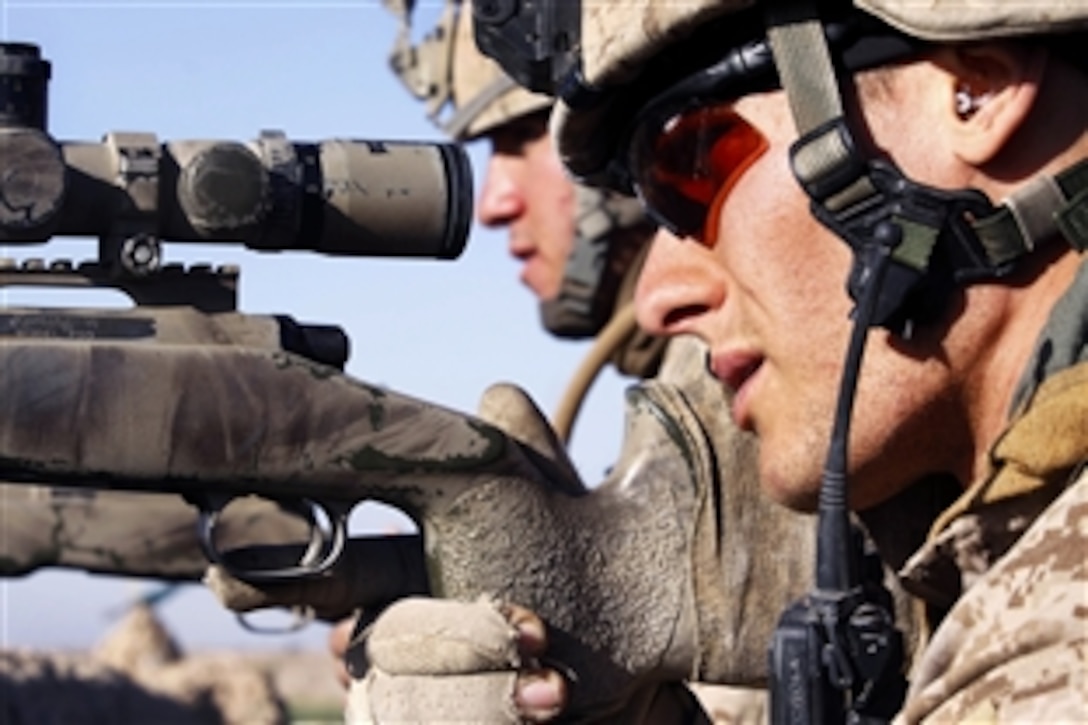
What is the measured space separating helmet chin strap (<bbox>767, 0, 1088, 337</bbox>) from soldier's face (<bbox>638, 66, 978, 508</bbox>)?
47 mm

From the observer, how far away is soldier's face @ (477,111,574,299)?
8.16 meters

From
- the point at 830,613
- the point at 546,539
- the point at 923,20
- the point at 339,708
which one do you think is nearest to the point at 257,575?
the point at 546,539

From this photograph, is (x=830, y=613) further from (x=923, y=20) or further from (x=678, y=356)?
(x=678, y=356)

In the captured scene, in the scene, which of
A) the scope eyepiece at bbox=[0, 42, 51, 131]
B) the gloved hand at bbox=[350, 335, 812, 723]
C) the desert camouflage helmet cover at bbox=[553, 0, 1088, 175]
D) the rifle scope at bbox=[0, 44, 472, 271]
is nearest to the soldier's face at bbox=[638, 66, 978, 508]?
the desert camouflage helmet cover at bbox=[553, 0, 1088, 175]

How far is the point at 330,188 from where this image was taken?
4727 mm

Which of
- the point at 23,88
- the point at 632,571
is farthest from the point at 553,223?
the point at 23,88

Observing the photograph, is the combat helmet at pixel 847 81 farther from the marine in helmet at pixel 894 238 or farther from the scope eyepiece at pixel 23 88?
the scope eyepiece at pixel 23 88

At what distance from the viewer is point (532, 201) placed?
8.23 m

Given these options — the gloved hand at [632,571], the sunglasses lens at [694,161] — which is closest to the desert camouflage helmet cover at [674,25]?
the sunglasses lens at [694,161]

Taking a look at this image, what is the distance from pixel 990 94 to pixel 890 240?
0.24 m

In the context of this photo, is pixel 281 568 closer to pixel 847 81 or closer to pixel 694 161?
pixel 694 161

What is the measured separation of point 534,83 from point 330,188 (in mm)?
564

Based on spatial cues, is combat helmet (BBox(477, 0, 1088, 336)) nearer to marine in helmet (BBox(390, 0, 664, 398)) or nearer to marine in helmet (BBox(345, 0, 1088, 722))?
marine in helmet (BBox(345, 0, 1088, 722))

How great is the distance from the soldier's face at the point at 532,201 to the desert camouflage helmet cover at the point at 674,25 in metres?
3.82
